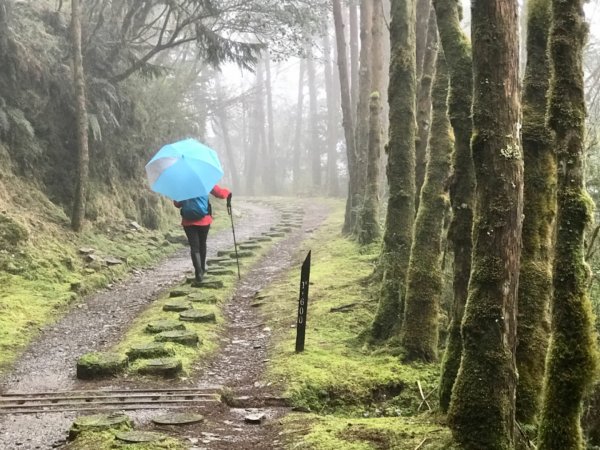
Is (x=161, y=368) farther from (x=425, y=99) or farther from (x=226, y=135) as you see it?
(x=226, y=135)

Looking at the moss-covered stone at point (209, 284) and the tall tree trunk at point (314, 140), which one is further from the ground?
the tall tree trunk at point (314, 140)

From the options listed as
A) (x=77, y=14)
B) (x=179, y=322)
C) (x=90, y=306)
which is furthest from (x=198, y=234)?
(x=77, y=14)

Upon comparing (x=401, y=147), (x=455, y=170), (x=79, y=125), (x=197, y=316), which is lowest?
(x=197, y=316)

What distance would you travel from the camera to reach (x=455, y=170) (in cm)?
570

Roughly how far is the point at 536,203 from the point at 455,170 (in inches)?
35.1

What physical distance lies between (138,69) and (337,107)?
955 inches

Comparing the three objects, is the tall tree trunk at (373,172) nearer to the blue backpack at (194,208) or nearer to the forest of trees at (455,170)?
the forest of trees at (455,170)

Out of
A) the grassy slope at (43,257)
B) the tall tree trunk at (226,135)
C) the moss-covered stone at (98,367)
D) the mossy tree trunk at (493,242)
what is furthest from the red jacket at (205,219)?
the tall tree trunk at (226,135)

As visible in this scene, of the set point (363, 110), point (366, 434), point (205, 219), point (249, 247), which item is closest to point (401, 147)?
point (366, 434)

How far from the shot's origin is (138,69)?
17.4 m

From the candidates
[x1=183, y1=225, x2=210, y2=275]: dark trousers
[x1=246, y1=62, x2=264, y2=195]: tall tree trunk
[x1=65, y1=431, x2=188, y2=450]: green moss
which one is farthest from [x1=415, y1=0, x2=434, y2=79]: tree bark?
[x1=246, y1=62, x2=264, y2=195]: tall tree trunk

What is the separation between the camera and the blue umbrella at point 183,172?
416 inches

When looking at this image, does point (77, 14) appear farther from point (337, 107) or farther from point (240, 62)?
point (337, 107)

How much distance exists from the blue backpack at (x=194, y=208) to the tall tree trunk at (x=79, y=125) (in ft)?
11.4
